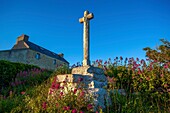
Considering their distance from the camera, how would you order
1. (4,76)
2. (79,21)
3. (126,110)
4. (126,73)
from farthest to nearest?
(4,76)
(79,21)
(126,73)
(126,110)

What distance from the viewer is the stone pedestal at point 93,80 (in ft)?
13.7

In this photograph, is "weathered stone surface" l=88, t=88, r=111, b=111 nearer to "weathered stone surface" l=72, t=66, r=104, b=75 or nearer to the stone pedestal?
the stone pedestal

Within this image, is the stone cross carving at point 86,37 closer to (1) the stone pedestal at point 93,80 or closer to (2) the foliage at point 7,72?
(1) the stone pedestal at point 93,80

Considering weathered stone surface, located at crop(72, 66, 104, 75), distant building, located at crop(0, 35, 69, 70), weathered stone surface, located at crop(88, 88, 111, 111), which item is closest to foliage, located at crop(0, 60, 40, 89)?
weathered stone surface, located at crop(72, 66, 104, 75)

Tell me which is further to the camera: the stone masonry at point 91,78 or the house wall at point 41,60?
the house wall at point 41,60

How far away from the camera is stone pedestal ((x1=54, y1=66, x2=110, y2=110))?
13.7ft

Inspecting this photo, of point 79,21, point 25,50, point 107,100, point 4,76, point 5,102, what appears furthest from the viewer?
point 25,50

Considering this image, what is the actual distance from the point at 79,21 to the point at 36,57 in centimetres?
1971

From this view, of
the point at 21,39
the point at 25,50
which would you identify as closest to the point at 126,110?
the point at 25,50

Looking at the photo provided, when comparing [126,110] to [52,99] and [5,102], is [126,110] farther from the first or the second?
[5,102]

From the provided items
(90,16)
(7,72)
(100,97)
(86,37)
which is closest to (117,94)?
(100,97)

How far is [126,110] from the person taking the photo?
13.1 feet

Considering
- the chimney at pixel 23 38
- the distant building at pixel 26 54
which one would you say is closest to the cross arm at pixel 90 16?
the distant building at pixel 26 54

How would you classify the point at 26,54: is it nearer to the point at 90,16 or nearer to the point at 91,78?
the point at 90,16
